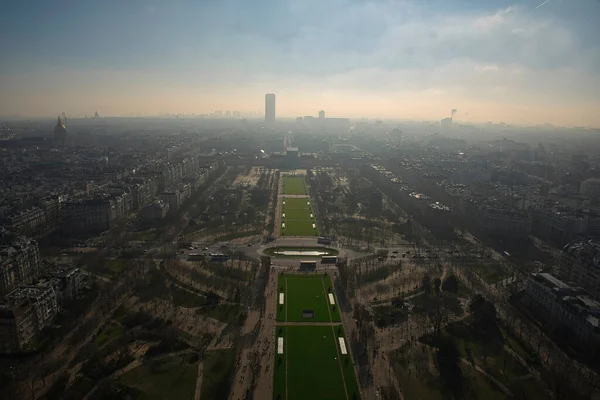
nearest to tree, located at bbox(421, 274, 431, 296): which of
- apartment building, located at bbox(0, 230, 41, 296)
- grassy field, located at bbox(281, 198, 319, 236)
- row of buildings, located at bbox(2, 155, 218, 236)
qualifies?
grassy field, located at bbox(281, 198, 319, 236)

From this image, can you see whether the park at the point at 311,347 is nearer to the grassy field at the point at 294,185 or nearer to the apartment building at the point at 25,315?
the apartment building at the point at 25,315

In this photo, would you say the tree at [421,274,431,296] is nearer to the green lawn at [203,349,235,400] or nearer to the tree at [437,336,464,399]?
the tree at [437,336,464,399]

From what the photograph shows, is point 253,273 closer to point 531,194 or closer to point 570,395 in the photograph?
point 570,395

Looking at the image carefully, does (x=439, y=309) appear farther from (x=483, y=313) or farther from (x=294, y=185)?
(x=294, y=185)

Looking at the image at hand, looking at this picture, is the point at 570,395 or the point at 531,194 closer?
the point at 570,395

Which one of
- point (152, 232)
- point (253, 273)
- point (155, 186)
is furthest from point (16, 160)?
point (253, 273)

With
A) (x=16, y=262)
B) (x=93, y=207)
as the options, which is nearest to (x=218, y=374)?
(x=16, y=262)

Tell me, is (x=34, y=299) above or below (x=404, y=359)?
above
